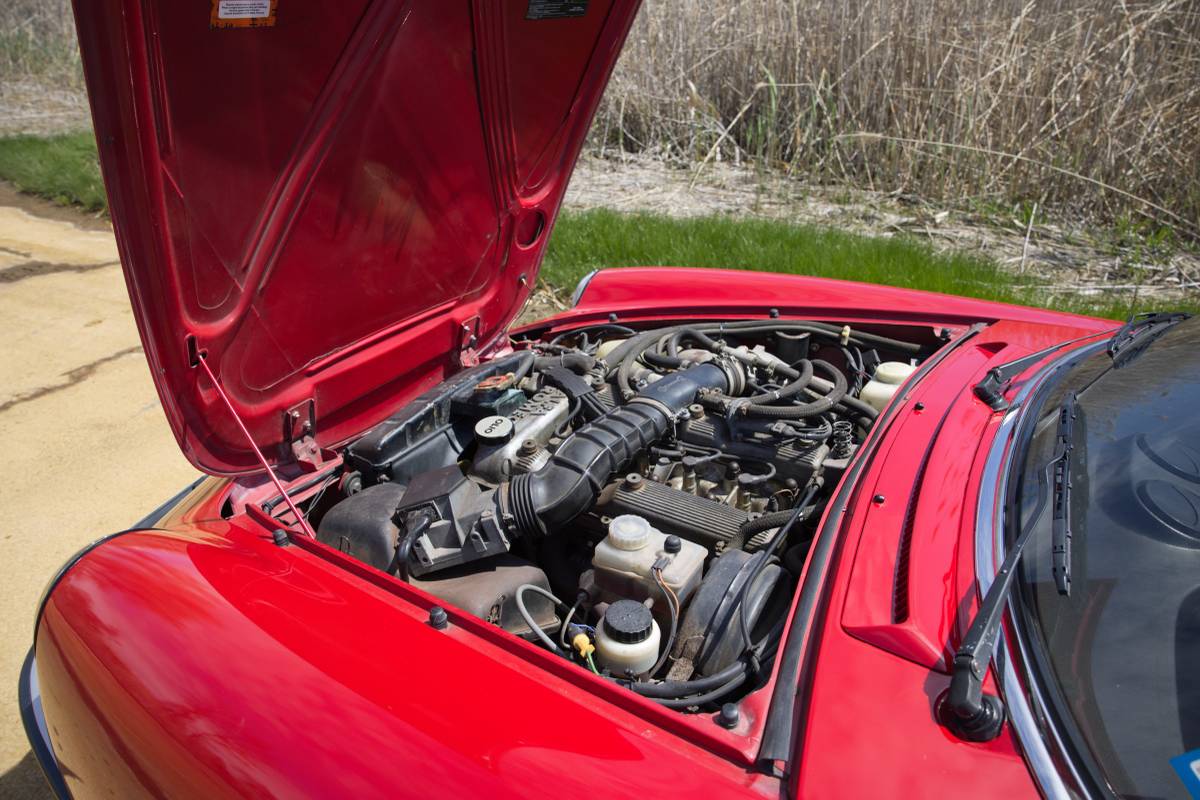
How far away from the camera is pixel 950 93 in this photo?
19.0 feet

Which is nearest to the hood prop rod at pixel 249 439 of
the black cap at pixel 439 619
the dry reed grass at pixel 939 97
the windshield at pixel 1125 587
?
the black cap at pixel 439 619

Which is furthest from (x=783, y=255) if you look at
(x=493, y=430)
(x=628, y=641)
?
(x=628, y=641)

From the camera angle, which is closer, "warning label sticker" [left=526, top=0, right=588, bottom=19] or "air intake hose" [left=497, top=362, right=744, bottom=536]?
"air intake hose" [left=497, top=362, right=744, bottom=536]

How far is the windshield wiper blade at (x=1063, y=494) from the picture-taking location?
1.26 m

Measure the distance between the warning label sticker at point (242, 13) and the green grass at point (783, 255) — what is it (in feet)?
11.5

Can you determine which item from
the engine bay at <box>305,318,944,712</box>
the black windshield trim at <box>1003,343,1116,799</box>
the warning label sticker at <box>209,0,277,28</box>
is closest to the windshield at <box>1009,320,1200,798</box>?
the black windshield trim at <box>1003,343,1116,799</box>

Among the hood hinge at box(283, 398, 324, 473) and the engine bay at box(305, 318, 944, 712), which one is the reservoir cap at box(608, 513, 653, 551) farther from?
the hood hinge at box(283, 398, 324, 473)

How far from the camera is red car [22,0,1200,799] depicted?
1177 mm

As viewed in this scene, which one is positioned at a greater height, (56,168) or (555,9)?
(555,9)

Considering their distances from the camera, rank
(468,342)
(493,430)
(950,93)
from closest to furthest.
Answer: (493,430) → (468,342) → (950,93)

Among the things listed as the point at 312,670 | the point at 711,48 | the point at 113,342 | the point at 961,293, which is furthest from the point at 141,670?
the point at 711,48

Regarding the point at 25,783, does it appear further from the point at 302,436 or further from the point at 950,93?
the point at 950,93

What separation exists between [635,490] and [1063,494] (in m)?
0.92

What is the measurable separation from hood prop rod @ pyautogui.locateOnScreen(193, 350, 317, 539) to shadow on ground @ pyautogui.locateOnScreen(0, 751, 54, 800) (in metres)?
1.05
